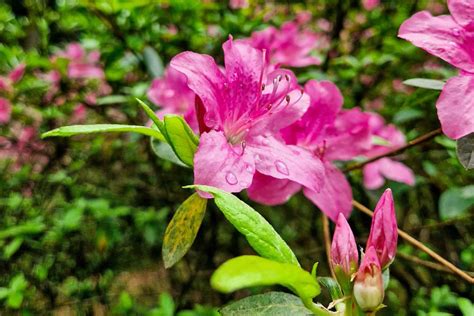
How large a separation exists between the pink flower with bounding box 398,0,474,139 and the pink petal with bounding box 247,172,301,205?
0.89 ft

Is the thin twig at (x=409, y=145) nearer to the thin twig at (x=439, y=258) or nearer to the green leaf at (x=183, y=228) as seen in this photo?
the thin twig at (x=439, y=258)

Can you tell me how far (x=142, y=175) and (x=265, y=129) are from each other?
1.36 meters

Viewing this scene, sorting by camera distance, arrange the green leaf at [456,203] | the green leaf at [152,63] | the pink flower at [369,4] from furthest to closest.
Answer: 1. the pink flower at [369,4]
2. the green leaf at [152,63]
3. the green leaf at [456,203]

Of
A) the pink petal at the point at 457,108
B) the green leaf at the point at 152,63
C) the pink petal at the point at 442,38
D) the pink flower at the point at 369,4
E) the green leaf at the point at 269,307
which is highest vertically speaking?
the pink petal at the point at 442,38

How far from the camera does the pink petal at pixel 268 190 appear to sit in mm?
799

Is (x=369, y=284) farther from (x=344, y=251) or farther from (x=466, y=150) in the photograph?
(x=466, y=150)

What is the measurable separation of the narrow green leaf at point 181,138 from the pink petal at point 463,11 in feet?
1.39

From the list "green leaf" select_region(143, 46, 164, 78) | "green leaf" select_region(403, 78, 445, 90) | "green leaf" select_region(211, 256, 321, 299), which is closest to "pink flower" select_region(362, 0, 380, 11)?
"green leaf" select_region(143, 46, 164, 78)

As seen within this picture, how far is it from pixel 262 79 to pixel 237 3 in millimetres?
1035

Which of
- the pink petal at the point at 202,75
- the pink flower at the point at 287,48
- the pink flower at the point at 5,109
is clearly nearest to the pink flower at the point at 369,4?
the pink flower at the point at 287,48

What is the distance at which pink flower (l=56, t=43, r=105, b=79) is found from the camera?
5.54ft

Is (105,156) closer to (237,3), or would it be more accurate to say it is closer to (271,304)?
(237,3)

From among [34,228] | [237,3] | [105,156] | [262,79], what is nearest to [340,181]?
[262,79]

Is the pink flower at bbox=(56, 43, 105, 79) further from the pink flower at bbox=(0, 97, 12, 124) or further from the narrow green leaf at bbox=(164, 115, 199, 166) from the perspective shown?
the narrow green leaf at bbox=(164, 115, 199, 166)
